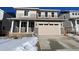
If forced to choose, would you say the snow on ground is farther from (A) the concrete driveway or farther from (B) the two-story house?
(B) the two-story house

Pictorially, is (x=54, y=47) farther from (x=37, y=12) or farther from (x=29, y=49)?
(x=37, y=12)

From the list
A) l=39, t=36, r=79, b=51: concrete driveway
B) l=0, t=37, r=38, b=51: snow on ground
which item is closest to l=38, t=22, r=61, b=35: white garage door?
l=39, t=36, r=79, b=51: concrete driveway

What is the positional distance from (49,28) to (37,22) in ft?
1.91

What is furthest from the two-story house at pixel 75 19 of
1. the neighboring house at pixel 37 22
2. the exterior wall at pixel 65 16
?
the neighboring house at pixel 37 22

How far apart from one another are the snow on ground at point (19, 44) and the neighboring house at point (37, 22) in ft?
0.90

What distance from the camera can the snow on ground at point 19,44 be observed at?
22.5ft

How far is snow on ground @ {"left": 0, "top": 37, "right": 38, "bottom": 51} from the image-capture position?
686 cm

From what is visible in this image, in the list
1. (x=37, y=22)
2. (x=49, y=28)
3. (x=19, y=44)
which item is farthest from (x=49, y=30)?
(x=19, y=44)

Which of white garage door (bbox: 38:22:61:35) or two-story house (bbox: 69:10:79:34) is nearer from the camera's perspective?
two-story house (bbox: 69:10:79:34)

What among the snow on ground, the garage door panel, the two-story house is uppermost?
the two-story house

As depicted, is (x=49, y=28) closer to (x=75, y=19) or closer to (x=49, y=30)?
(x=49, y=30)

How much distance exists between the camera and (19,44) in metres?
6.99

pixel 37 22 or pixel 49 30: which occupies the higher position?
pixel 37 22

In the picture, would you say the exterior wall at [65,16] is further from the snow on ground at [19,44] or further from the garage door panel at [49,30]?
the snow on ground at [19,44]
